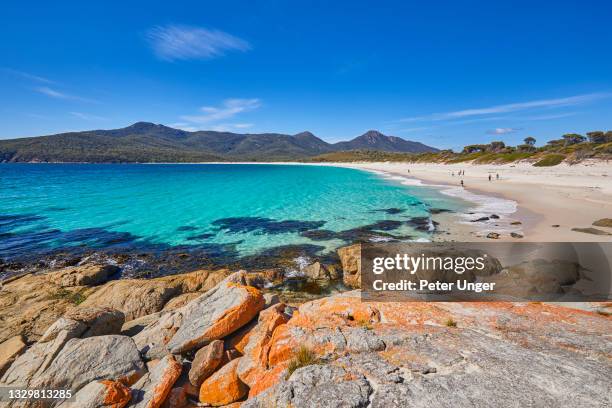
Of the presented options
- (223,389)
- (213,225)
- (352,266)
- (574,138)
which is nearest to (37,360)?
(223,389)

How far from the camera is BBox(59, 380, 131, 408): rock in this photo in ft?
19.1

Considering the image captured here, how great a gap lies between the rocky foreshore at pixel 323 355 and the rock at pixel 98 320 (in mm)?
37

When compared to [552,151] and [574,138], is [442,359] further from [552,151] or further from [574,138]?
[574,138]

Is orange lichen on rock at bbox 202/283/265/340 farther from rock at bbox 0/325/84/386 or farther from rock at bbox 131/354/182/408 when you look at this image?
rock at bbox 0/325/84/386

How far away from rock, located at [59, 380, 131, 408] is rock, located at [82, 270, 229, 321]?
594 cm

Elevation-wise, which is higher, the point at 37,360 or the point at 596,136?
the point at 596,136

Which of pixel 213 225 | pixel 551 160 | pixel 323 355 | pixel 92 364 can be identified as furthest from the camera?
pixel 551 160

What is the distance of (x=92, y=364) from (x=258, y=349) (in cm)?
432

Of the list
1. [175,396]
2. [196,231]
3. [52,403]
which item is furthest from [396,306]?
[196,231]

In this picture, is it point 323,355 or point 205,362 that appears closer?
point 323,355

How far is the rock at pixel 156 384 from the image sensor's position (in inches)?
235

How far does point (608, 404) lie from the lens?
3.48m

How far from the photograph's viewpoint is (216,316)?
7.88 meters

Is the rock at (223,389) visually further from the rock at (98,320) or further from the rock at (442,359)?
the rock at (98,320)
